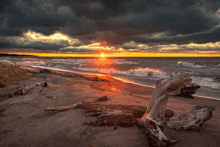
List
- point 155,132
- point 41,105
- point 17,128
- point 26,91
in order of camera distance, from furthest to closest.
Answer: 1. point 26,91
2. point 41,105
3. point 17,128
4. point 155,132

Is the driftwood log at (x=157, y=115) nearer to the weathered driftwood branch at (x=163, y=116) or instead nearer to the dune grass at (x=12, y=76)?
the weathered driftwood branch at (x=163, y=116)

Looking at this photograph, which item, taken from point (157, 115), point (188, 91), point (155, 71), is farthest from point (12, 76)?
point (155, 71)

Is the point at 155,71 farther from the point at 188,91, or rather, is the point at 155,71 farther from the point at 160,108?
the point at 160,108

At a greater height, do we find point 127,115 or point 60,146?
point 127,115

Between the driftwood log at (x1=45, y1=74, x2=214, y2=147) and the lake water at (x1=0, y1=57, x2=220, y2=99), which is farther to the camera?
the lake water at (x1=0, y1=57, x2=220, y2=99)

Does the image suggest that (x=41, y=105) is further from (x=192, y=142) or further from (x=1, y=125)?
(x=192, y=142)

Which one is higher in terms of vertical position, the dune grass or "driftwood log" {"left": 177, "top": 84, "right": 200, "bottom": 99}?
the dune grass

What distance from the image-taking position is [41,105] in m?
3.99

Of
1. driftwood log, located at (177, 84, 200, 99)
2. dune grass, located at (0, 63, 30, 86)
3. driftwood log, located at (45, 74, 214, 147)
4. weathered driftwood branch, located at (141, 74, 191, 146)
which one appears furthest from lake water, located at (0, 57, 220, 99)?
dune grass, located at (0, 63, 30, 86)

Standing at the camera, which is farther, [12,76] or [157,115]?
[12,76]

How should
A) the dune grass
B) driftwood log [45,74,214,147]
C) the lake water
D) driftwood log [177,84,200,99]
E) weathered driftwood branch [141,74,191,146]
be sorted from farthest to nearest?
the lake water
the dune grass
driftwood log [177,84,200,99]
driftwood log [45,74,214,147]
weathered driftwood branch [141,74,191,146]

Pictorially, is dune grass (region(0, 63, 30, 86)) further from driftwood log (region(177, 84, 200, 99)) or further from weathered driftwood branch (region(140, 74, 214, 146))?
driftwood log (region(177, 84, 200, 99))

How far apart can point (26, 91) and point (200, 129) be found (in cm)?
640

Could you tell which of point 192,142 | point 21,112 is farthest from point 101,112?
point 21,112
